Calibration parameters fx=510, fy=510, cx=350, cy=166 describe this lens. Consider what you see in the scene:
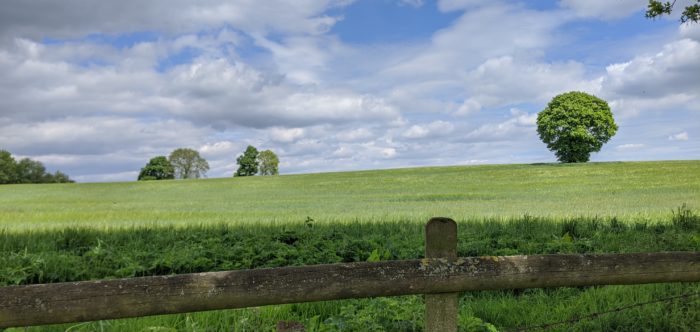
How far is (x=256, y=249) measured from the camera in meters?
8.57

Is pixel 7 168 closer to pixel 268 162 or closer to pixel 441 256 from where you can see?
pixel 268 162

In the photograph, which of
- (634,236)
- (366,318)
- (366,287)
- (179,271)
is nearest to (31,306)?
(366,287)

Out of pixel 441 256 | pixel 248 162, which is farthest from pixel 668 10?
pixel 248 162

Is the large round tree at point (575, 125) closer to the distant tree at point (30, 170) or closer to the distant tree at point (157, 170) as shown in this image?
the distant tree at point (157, 170)

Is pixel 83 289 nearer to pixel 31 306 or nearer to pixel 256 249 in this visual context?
pixel 31 306

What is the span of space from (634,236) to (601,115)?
6068cm

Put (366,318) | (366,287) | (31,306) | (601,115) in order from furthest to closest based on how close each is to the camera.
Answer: (601,115) < (366,318) < (366,287) < (31,306)

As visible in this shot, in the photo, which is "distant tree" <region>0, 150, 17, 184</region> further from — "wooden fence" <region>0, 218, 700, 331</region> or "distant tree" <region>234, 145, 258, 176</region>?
"wooden fence" <region>0, 218, 700, 331</region>

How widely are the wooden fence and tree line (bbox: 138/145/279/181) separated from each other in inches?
4171

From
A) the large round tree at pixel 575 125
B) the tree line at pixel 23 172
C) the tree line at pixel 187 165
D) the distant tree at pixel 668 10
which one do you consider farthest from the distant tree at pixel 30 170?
the distant tree at pixel 668 10

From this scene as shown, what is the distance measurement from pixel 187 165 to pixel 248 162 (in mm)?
12464

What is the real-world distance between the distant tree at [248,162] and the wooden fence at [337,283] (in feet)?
350

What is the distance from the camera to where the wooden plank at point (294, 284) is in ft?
9.45

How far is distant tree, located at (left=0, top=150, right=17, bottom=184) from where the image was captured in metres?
94.8
